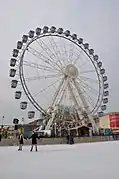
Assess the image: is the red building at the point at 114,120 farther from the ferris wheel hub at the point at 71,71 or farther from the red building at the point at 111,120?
the ferris wheel hub at the point at 71,71

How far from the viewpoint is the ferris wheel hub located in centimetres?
3549

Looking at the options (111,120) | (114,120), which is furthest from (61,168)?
(111,120)

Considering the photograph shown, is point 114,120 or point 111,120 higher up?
point 111,120

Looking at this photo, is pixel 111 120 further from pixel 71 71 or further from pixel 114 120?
pixel 71 71

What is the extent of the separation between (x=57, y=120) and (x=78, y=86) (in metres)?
7.15

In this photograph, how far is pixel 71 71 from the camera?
3569 centimetres

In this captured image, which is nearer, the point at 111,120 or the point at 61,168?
the point at 61,168

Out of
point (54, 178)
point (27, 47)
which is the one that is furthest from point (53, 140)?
point (54, 178)

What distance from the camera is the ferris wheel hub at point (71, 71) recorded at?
3549cm

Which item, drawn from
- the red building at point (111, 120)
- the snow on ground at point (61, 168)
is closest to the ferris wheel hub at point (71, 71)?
the snow on ground at point (61, 168)

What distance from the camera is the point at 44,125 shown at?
4016cm

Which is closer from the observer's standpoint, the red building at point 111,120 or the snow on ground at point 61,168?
the snow on ground at point 61,168

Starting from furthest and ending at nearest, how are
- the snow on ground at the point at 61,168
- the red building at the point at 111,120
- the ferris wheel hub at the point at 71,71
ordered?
the red building at the point at 111,120 → the ferris wheel hub at the point at 71,71 → the snow on ground at the point at 61,168

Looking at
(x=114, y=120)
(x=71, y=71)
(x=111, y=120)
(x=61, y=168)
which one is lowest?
(x=61, y=168)
